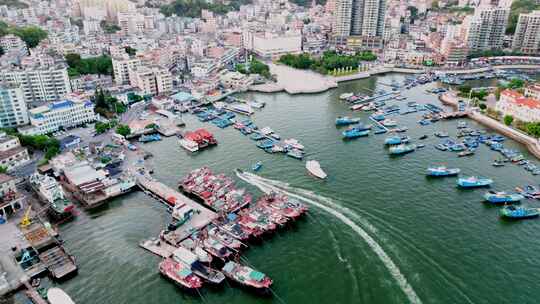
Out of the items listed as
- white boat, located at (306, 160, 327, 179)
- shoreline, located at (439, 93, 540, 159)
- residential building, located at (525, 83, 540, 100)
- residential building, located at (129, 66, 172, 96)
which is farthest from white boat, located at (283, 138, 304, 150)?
residential building, located at (525, 83, 540, 100)

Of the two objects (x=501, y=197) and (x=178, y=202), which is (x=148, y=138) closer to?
(x=178, y=202)

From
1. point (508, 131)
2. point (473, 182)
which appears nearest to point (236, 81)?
point (508, 131)

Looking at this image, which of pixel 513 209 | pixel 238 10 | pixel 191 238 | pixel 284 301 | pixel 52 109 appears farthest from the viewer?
pixel 238 10

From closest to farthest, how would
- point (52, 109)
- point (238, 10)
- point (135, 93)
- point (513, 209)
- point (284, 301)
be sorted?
1. point (284, 301)
2. point (513, 209)
3. point (52, 109)
4. point (135, 93)
5. point (238, 10)

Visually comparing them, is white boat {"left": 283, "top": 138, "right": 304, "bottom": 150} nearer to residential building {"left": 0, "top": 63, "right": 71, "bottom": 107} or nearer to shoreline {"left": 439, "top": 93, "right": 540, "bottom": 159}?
shoreline {"left": 439, "top": 93, "right": 540, "bottom": 159}

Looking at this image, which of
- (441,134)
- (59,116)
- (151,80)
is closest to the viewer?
(59,116)

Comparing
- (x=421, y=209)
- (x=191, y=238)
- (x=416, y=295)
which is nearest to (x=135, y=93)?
(x=191, y=238)

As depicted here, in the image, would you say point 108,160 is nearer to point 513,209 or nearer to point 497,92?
point 513,209
